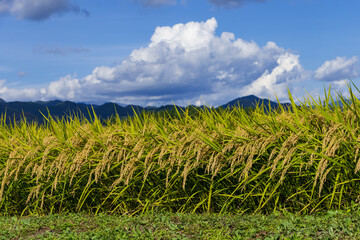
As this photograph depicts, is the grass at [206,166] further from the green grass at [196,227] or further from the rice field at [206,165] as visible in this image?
the green grass at [196,227]

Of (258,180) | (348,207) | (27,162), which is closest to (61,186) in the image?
(27,162)

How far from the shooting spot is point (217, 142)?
5.34m

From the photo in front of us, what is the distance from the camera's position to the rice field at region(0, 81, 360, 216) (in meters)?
5.01

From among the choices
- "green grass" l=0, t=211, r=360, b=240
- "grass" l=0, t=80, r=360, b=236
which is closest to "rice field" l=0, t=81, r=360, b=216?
"grass" l=0, t=80, r=360, b=236

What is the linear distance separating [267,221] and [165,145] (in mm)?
1809

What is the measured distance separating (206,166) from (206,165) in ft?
0.32

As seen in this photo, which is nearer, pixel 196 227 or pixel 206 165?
pixel 196 227

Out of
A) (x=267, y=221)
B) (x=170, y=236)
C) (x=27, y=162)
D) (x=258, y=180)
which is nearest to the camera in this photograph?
(x=170, y=236)

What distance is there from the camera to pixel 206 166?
17.6 feet

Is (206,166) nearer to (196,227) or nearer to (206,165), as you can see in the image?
(206,165)

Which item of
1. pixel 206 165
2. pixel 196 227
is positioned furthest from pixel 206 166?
pixel 196 227

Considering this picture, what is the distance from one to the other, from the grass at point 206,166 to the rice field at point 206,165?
1 cm

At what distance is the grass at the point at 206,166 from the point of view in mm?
5008

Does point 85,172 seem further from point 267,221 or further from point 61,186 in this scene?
point 267,221
